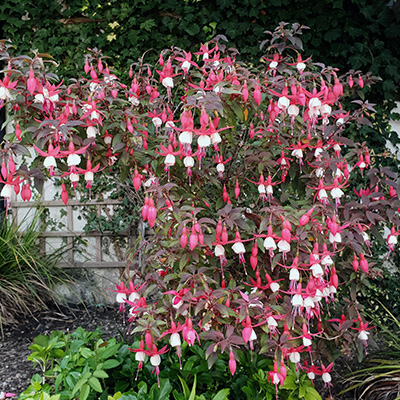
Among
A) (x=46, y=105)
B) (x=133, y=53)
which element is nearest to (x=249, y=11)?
(x=133, y=53)

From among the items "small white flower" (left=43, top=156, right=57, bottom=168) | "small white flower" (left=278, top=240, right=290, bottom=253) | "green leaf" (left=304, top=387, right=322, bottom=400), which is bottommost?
"green leaf" (left=304, top=387, right=322, bottom=400)

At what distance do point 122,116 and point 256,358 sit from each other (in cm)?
114

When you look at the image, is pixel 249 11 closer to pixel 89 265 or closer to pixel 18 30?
pixel 18 30

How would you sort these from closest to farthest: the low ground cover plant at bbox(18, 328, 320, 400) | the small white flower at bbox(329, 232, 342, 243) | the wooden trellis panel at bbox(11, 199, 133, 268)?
the small white flower at bbox(329, 232, 342, 243) → the low ground cover plant at bbox(18, 328, 320, 400) → the wooden trellis panel at bbox(11, 199, 133, 268)

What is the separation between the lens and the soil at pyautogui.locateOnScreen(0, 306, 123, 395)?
81.7 inches

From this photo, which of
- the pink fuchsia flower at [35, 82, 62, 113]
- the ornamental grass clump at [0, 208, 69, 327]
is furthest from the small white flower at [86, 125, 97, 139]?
the ornamental grass clump at [0, 208, 69, 327]

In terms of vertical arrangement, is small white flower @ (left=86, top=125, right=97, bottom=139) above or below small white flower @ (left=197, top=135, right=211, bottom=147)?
above

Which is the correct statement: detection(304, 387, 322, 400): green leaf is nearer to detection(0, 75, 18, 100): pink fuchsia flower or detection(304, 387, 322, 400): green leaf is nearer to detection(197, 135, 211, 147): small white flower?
detection(197, 135, 211, 147): small white flower

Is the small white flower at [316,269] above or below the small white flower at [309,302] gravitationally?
above

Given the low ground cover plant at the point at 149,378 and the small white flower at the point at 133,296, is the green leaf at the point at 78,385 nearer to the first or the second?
the low ground cover plant at the point at 149,378

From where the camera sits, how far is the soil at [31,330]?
81.7 inches

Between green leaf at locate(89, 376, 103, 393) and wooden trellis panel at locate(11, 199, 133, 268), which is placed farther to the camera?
wooden trellis panel at locate(11, 199, 133, 268)

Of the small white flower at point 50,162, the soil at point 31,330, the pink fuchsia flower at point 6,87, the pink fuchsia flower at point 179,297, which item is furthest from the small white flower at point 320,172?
the soil at point 31,330

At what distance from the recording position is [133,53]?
3152 millimetres
